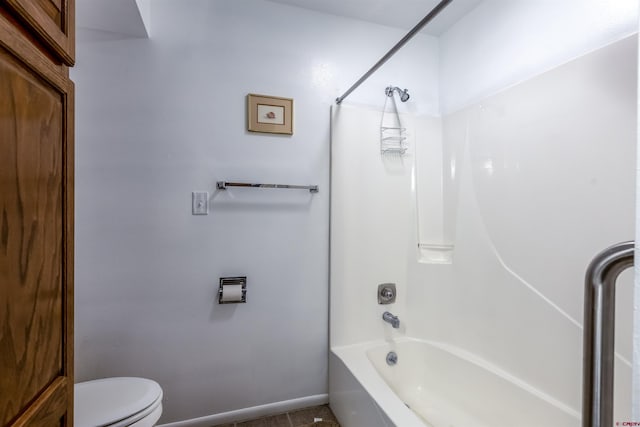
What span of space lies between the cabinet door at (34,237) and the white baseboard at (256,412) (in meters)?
1.16

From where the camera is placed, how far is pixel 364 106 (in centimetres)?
204

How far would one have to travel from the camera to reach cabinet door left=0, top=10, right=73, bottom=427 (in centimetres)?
53

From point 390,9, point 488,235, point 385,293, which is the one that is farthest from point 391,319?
point 390,9

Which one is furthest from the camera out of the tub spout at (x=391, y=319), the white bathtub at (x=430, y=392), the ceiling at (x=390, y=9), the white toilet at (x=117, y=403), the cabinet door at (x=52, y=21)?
the tub spout at (x=391, y=319)

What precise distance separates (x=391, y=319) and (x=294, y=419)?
2.78ft

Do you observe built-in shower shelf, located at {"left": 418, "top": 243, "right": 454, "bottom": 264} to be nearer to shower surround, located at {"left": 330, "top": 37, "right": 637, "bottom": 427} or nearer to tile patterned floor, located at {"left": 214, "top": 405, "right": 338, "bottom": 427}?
shower surround, located at {"left": 330, "top": 37, "right": 637, "bottom": 427}

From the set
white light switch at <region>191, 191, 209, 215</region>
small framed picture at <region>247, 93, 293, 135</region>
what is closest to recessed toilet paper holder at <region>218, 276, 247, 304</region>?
white light switch at <region>191, 191, 209, 215</region>

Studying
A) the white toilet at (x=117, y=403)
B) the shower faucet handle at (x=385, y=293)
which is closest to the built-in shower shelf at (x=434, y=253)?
the shower faucet handle at (x=385, y=293)

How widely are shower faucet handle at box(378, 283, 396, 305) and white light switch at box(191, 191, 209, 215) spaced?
48.4 inches

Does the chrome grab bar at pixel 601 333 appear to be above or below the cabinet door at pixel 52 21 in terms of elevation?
below

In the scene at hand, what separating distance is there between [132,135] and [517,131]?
205 centimetres

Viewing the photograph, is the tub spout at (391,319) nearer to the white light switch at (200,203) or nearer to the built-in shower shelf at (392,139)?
the built-in shower shelf at (392,139)

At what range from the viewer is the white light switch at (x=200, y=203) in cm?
171

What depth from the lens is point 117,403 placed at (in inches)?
48.9
